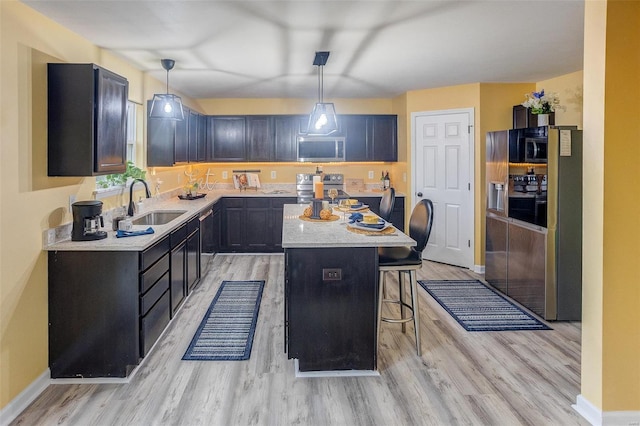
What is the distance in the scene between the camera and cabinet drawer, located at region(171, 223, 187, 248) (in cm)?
365

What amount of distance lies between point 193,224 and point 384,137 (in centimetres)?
350

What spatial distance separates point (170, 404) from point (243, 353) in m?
0.73

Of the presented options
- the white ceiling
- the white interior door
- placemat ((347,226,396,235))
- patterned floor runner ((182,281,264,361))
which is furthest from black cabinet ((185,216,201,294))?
the white interior door

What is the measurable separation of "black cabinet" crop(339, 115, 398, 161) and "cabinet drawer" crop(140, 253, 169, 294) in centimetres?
396

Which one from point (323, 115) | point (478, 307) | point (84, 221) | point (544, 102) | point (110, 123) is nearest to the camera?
point (84, 221)

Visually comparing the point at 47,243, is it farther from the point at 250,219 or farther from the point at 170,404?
the point at 250,219

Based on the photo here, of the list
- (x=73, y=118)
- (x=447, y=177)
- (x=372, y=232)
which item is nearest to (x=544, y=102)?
(x=447, y=177)

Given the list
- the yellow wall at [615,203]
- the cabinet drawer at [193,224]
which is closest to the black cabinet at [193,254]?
the cabinet drawer at [193,224]

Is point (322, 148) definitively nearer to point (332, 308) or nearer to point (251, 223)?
point (251, 223)

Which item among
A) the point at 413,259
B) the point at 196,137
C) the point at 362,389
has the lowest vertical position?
the point at 362,389

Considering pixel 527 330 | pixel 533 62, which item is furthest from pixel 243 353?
pixel 533 62

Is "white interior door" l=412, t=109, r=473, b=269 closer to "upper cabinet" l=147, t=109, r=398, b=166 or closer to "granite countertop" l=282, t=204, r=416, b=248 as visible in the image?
"upper cabinet" l=147, t=109, r=398, b=166

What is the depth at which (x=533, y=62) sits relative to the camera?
172 inches

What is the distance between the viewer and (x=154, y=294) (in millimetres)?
3133
